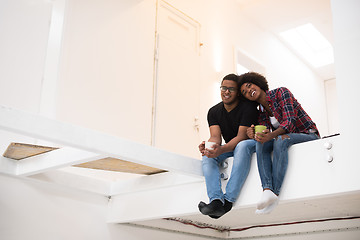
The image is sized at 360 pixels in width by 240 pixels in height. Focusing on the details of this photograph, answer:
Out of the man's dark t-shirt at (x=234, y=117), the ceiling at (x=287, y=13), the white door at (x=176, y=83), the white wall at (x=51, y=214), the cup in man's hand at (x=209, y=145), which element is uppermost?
the ceiling at (x=287, y=13)

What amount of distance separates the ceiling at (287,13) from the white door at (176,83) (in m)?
1.27

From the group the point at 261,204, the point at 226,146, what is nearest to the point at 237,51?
the point at 226,146

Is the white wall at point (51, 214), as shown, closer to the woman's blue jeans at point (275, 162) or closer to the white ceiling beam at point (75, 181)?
the white ceiling beam at point (75, 181)

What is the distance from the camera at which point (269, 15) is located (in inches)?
254

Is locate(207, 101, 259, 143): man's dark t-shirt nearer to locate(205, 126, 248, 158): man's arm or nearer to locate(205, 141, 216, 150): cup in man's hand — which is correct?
locate(205, 126, 248, 158): man's arm

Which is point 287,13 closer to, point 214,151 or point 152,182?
point 152,182

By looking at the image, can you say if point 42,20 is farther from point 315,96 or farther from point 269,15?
point 315,96

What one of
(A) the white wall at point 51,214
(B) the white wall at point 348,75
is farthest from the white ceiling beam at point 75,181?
(B) the white wall at point 348,75

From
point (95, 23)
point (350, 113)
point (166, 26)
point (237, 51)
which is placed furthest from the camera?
point (237, 51)

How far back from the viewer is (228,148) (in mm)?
2936

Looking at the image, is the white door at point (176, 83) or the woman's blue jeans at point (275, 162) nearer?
the woman's blue jeans at point (275, 162)

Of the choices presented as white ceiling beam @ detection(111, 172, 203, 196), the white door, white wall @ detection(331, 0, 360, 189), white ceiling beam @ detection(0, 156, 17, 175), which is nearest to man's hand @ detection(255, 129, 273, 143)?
white wall @ detection(331, 0, 360, 189)

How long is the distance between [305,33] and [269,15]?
1.00 meters

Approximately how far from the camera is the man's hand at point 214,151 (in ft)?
9.41
